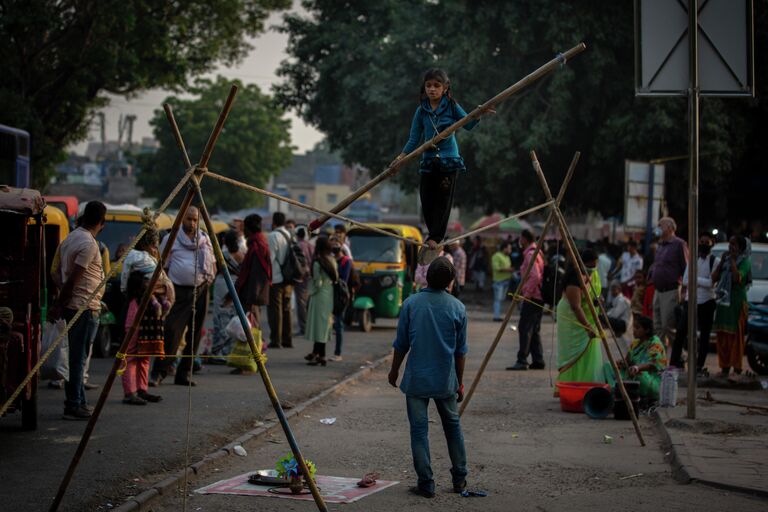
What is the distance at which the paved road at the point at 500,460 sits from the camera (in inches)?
311

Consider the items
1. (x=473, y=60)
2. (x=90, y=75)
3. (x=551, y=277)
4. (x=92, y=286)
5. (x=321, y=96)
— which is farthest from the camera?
(x=321, y=96)

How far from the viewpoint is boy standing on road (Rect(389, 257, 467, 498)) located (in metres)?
8.29

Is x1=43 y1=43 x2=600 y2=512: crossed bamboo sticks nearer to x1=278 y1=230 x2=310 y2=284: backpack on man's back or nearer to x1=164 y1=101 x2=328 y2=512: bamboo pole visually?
x1=164 y1=101 x2=328 y2=512: bamboo pole

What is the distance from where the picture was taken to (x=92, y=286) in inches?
413

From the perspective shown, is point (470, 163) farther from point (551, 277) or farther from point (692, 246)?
point (692, 246)

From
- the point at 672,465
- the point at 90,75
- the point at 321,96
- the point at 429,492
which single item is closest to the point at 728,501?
the point at 672,465

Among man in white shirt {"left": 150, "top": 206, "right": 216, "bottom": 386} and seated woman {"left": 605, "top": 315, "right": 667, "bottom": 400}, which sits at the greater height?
man in white shirt {"left": 150, "top": 206, "right": 216, "bottom": 386}

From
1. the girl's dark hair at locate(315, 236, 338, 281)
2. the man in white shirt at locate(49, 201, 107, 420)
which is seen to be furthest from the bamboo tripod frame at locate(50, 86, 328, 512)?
the girl's dark hair at locate(315, 236, 338, 281)

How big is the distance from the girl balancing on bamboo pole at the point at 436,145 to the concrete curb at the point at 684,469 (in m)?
2.64

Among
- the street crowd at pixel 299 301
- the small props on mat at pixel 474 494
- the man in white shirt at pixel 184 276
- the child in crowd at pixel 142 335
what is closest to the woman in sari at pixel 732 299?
the street crowd at pixel 299 301

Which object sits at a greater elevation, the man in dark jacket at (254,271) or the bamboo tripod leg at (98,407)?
the man in dark jacket at (254,271)

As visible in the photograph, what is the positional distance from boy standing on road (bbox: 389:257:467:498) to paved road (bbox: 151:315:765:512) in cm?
35

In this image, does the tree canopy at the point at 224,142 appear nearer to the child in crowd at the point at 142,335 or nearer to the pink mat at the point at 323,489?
the child in crowd at the point at 142,335

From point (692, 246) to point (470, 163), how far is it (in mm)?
26202
